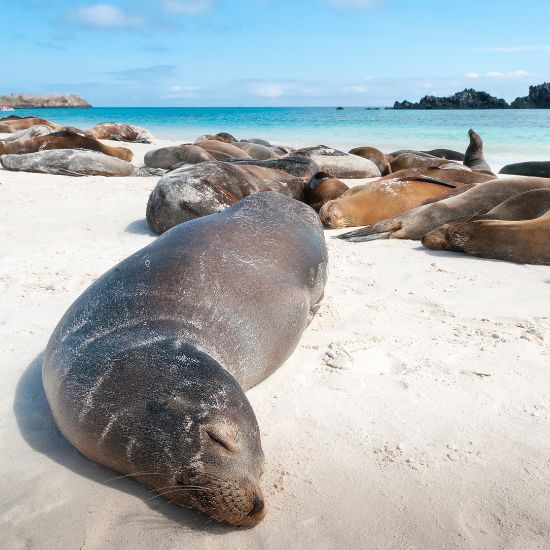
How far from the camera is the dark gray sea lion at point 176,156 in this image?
40.0ft

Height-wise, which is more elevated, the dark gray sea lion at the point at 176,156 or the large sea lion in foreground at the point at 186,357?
the large sea lion in foreground at the point at 186,357

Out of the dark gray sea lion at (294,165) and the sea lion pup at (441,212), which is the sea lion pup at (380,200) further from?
the dark gray sea lion at (294,165)

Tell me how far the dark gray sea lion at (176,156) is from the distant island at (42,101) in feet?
315

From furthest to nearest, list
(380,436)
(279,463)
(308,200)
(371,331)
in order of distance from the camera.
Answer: (308,200) → (371,331) → (380,436) → (279,463)

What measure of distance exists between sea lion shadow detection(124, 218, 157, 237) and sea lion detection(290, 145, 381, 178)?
17.8ft

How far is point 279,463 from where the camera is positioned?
2551 millimetres

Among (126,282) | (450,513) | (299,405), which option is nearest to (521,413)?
(450,513)

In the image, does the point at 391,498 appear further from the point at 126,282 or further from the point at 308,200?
the point at 308,200

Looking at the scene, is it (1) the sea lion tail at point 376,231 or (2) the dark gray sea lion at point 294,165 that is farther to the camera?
(2) the dark gray sea lion at point 294,165

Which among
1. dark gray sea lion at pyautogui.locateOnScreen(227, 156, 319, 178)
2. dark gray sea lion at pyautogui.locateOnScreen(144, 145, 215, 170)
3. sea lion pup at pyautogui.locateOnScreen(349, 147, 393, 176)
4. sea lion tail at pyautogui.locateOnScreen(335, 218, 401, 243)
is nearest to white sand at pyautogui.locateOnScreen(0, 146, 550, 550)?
sea lion tail at pyautogui.locateOnScreen(335, 218, 401, 243)

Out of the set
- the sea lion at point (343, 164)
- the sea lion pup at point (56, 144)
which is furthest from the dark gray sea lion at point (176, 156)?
the sea lion at point (343, 164)

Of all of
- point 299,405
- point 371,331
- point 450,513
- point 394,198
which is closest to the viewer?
point 450,513

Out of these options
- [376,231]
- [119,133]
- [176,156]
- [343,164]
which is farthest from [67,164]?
[119,133]

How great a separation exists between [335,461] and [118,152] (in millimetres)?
12538
